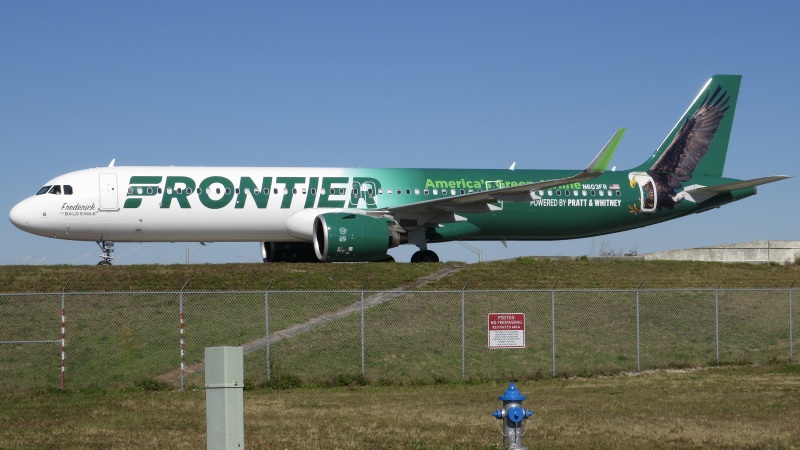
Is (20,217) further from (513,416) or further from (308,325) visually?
(513,416)

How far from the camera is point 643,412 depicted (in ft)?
51.4

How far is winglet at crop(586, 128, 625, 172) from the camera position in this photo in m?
32.4

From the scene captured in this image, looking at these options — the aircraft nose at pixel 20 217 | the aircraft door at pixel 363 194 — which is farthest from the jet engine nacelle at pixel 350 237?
the aircraft nose at pixel 20 217

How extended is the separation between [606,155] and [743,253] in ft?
67.0

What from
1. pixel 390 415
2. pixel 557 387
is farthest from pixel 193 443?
pixel 557 387

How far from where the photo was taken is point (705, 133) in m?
40.9

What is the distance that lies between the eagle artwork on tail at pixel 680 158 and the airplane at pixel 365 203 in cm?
5

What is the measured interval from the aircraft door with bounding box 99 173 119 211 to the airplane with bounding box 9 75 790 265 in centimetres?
3

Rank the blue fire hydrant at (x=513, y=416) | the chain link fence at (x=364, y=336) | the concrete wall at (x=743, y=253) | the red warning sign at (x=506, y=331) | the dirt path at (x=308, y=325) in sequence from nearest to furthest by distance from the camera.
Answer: the blue fire hydrant at (x=513, y=416) → the red warning sign at (x=506, y=331) → the dirt path at (x=308, y=325) → the chain link fence at (x=364, y=336) → the concrete wall at (x=743, y=253)

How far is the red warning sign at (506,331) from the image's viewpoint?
68.2 ft

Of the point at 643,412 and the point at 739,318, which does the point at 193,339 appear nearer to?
the point at 643,412

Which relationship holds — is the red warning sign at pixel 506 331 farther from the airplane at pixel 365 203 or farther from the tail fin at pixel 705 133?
the tail fin at pixel 705 133

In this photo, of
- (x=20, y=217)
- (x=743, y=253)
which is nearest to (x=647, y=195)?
(x=743, y=253)

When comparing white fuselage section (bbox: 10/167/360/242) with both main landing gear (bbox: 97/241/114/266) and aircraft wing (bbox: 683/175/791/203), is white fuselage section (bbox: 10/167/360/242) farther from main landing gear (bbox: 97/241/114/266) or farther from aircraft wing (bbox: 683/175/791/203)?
aircraft wing (bbox: 683/175/791/203)
